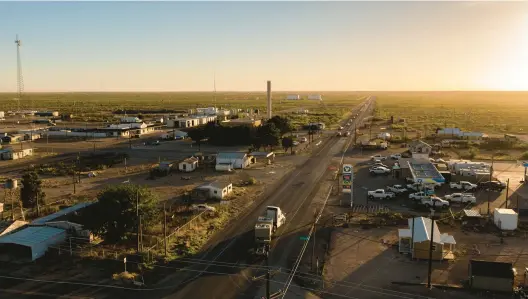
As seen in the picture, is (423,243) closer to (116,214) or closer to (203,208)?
(203,208)

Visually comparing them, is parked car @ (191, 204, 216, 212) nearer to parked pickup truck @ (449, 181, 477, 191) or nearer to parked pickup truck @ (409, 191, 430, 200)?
parked pickup truck @ (409, 191, 430, 200)

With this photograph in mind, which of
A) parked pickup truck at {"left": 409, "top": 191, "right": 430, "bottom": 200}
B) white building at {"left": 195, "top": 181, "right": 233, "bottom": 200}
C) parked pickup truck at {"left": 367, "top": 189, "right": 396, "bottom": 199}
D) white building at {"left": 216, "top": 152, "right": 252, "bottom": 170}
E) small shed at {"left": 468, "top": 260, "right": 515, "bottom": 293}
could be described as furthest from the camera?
white building at {"left": 216, "top": 152, "right": 252, "bottom": 170}

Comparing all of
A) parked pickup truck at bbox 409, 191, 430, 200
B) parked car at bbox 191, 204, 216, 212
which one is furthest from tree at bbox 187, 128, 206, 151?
parked pickup truck at bbox 409, 191, 430, 200

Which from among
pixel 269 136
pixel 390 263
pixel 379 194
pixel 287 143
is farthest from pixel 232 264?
pixel 287 143

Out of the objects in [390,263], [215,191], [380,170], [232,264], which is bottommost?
[390,263]

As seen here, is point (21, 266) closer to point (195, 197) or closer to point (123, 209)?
point (123, 209)

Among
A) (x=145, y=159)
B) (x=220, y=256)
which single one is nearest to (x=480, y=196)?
(x=220, y=256)
